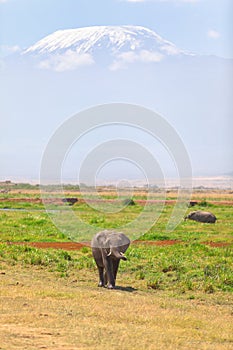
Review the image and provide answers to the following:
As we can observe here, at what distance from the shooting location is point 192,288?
18.0m

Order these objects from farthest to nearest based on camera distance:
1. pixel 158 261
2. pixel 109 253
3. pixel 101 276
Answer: pixel 158 261, pixel 101 276, pixel 109 253

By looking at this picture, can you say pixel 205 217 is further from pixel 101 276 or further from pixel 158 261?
pixel 101 276

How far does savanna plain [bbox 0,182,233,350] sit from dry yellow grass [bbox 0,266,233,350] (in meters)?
0.02

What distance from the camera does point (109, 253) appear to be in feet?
59.0

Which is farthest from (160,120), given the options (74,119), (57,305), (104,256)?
(57,305)

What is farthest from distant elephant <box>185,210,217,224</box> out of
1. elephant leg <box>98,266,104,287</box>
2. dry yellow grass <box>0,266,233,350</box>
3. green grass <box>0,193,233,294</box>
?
dry yellow grass <box>0,266,233,350</box>

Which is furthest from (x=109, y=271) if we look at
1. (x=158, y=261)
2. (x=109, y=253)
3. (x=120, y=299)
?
(x=158, y=261)

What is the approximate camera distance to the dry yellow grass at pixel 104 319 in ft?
37.3

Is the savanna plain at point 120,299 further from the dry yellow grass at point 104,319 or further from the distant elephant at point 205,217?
the distant elephant at point 205,217

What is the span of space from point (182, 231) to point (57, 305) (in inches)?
819

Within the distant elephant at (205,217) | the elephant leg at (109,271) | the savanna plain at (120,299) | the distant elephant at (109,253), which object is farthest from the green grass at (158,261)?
the distant elephant at (205,217)

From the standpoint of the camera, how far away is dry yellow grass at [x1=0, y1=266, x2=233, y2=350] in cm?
→ 1138

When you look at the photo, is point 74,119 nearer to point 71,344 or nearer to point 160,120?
point 160,120

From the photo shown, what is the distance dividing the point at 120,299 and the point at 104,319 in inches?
103
